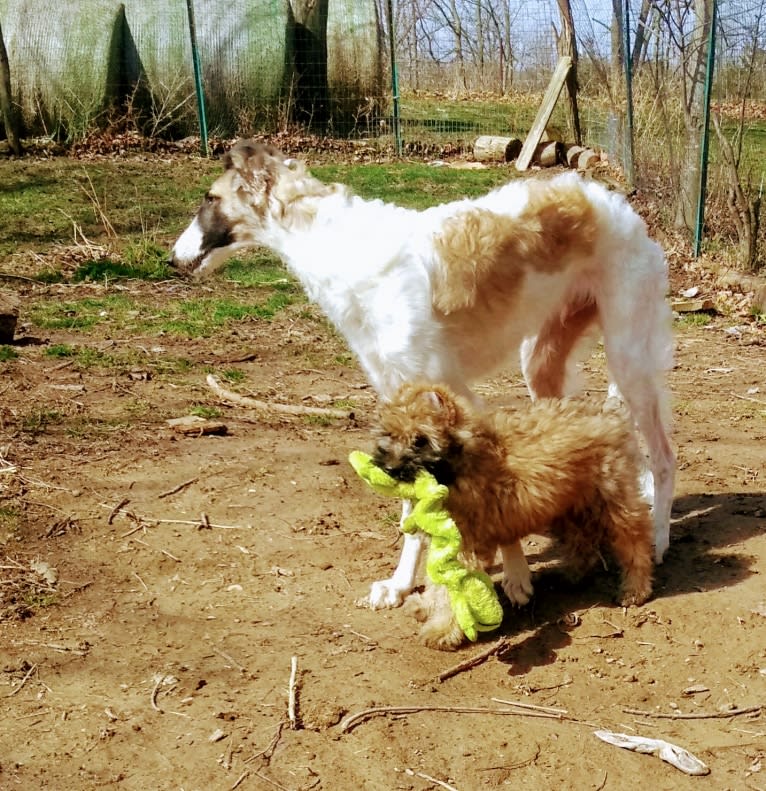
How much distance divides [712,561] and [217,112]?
1484 cm

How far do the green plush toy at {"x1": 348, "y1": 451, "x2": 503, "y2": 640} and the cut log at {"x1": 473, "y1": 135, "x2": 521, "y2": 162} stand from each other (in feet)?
47.8

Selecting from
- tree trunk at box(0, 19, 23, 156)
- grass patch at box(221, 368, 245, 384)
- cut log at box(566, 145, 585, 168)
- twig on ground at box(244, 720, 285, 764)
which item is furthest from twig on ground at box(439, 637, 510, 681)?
cut log at box(566, 145, 585, 168)

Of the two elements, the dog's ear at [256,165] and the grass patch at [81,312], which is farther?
the grass patch at [81,312]

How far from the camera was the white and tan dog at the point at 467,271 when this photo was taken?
4.77m

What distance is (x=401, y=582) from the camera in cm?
451

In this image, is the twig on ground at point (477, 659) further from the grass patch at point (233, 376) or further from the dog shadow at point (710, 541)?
the grass patch at point (233, 376)

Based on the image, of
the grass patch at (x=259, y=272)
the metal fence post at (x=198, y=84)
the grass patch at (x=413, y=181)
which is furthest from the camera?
the metal fence post at (x=198, y=84)

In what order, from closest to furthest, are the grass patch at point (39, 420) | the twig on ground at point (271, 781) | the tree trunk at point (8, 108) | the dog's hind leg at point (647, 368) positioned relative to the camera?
the twig on ground at point (271, 781)
the dog's hind leg at point (647, 368)
the grass patch at point (39, 420)
the tree trunk at point (8, 108)

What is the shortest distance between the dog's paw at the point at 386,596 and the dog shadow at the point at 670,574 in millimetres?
450

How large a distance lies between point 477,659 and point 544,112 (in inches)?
581

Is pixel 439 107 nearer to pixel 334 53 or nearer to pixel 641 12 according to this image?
pixel 334 53

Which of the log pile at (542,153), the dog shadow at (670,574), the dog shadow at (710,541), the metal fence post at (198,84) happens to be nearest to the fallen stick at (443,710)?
the dog shadow at (670,574)

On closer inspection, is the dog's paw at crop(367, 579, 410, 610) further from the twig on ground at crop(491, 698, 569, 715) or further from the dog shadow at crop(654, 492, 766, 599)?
the dog shadow at crop(654, 492, 766, 599)

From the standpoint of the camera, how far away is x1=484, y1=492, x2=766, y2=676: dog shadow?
13.6 feet
